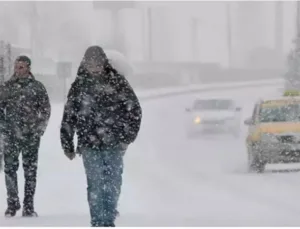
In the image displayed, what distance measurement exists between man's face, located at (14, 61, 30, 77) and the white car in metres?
21.0

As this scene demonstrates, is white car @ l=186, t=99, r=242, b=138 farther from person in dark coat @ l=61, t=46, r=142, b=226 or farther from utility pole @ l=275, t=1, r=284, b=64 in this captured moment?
utility pole @ l=275, t=1, r=284, b=64

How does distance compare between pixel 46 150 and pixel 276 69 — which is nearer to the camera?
pixel 46 150

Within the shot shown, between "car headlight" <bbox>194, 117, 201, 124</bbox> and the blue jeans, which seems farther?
"car headlight" <bbox>194, 117, 201, 124</bbox>

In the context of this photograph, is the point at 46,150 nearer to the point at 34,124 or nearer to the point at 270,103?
the point at 270,103

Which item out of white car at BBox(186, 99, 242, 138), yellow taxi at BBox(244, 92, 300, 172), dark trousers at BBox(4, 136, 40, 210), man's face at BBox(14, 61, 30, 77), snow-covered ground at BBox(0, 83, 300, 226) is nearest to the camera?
man's face at BBox(14, 61, 30, 77)

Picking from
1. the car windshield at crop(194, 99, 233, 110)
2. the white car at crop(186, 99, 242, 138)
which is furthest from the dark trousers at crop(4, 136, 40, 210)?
the car windshield at crop(194, 99, 233, 110)

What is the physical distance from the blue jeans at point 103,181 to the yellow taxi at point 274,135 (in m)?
9.59

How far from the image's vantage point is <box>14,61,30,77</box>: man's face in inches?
394

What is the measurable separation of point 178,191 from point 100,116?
6.41m

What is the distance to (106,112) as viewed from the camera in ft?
26.8

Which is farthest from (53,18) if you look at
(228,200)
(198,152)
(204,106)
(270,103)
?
(228,200)

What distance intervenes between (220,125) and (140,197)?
18.3 metres

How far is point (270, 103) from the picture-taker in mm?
19094

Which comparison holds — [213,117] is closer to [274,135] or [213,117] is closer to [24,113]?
[274,135]
